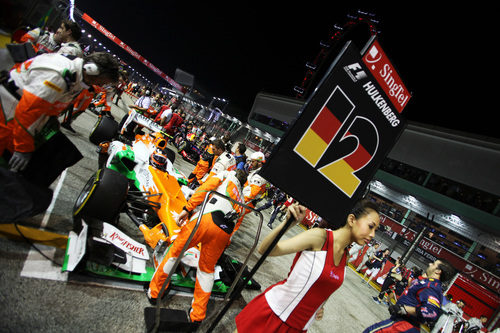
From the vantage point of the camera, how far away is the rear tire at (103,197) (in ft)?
9.42

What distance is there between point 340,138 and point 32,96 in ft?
7.79

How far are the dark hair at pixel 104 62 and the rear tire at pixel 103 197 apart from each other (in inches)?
49.9

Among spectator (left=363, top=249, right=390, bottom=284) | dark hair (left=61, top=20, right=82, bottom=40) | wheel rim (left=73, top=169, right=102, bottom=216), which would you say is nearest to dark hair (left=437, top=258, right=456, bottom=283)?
wheel rim (left=73, top=169, right=102, bottom=216)

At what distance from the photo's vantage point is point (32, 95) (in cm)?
197

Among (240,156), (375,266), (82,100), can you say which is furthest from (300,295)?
(375,266)

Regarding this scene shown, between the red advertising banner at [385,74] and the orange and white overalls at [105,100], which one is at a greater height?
the red advertising banner at [385,74]

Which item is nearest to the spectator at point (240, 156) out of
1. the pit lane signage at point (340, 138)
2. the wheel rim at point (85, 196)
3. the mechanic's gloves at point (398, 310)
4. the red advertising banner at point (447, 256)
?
the wheel rim at point (85, 196)

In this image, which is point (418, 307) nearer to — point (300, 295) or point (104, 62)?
point (300, 295)

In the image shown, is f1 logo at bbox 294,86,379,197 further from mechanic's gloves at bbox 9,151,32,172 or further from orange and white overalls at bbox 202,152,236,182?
orange and white overalls at bbox 202,152,236,182

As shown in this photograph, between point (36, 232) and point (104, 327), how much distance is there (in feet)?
4.39

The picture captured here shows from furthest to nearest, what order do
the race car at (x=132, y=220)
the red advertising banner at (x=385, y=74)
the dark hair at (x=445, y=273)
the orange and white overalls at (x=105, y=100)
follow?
1. the orange and white overalls at (x=105, y=100)
2. the dark hair at (x=445, y=273)
3. the race car at (x=132, y=220)
4. the red advertising banner at (x=385, y=74)

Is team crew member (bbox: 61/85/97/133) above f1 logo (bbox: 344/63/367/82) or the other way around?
the other way around

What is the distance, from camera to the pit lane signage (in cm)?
144

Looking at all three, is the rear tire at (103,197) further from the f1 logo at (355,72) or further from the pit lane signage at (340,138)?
the f1 logo at (355,72)
